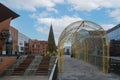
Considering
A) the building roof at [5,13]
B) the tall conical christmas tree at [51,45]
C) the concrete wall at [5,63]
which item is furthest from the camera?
the tall conical christmas tree at [51,45]

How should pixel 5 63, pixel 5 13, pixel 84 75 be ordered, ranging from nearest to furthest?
pixel 84 75, pixel 5 63, pixel 5 13

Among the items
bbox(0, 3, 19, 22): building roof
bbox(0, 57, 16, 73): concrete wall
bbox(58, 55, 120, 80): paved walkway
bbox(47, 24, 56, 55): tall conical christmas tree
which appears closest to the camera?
bbox(58, 55, 120, 80): paved walkway

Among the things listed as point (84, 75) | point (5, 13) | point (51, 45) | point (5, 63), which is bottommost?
point (84, 75)

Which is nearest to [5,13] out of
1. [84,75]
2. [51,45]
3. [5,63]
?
[5,63]

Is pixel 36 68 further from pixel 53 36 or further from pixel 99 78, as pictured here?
pixel 53 36

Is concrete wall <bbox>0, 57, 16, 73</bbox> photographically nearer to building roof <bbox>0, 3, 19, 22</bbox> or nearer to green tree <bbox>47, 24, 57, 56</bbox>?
building roof <bbox>0, 3, 19, 22</bbox>

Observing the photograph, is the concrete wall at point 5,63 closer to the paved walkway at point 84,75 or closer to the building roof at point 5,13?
the paved walkway at point 84,75

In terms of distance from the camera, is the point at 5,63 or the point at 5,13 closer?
the point at 5,63

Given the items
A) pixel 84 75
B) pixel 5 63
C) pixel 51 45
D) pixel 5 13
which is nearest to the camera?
pixel 84 75

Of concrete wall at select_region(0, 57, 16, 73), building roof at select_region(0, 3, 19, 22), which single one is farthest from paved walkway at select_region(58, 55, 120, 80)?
building roof at select_region(0, 3, 19, 22)

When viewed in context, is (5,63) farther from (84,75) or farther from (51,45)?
(51,45)

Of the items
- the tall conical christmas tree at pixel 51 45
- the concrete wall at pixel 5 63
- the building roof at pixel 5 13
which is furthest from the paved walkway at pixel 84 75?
the tall conical christmas tree at pixel 51 45

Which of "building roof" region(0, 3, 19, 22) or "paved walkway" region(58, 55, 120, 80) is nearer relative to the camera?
"paved walkway" region(58, 55, 120, 80)

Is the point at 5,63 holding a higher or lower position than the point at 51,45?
lower
